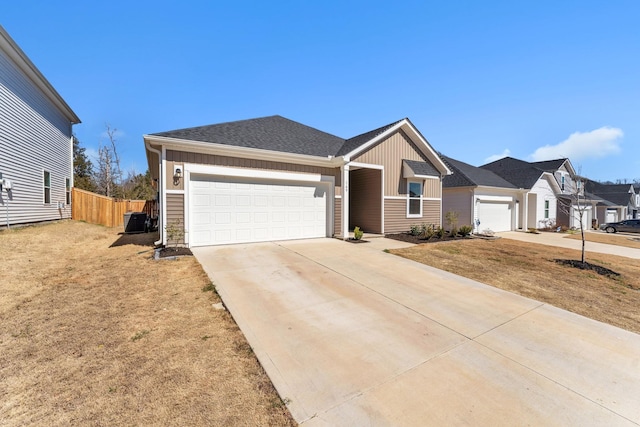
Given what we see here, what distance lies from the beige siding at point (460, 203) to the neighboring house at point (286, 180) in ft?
11.1

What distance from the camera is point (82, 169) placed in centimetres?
2481

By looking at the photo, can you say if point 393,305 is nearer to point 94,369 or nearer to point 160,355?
point 160,355

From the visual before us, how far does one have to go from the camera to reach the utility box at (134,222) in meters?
12.8

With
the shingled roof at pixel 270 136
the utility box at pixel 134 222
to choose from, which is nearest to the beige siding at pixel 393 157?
the shingled roof at pixel 270 136

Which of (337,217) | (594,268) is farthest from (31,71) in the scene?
(594,268)

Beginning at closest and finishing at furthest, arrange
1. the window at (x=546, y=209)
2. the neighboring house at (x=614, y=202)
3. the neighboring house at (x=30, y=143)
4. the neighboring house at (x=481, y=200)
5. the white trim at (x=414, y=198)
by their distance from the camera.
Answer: the neighboring house at (x=30, y=143) < the white trim at (x=414, y=198) < the neighboring house at (x=481, y=200) < the window at (x=546, y=209) < the neighboring house at (x=614, y=202)

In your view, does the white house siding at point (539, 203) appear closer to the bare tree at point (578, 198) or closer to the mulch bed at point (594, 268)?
the bare tree at point (578, 198)

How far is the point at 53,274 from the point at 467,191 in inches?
715

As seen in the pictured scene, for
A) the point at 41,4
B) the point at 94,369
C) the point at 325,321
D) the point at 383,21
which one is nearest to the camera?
the point at 94,369

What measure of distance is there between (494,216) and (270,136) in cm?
1532

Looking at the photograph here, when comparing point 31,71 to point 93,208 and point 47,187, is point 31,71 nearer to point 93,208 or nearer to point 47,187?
point 47,187

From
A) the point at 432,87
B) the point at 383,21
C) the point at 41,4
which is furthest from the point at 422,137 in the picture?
the point at 41,4

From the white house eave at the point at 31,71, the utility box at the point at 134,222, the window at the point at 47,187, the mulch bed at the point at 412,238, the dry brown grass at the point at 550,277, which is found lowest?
the dry brown grass at the point at 550,277

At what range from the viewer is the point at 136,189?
2592cm
